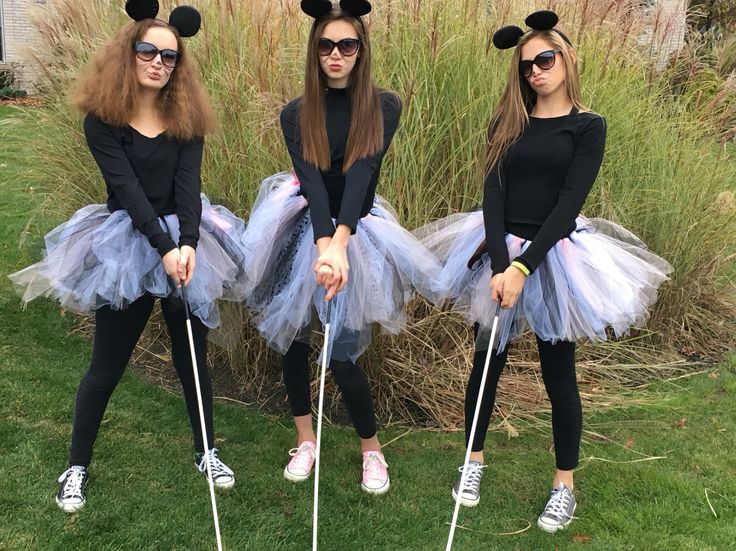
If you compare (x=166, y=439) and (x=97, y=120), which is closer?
(x=97, y=120)

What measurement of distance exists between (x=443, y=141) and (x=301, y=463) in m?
1.70

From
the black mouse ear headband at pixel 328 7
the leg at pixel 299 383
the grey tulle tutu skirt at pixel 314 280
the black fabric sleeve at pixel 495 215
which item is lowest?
the leg at pixel 299 383

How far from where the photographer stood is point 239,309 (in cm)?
298

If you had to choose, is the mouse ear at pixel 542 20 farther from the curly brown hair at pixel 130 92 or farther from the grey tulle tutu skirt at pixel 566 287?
the curly brown hair at pixel 130 92

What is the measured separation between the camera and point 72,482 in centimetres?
229

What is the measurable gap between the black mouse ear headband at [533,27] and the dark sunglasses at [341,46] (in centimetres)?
49

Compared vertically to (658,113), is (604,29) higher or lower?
higher

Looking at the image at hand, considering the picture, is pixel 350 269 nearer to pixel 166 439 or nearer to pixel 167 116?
pixel 167 116

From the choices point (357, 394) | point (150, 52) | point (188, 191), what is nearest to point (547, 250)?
point (357, 394)

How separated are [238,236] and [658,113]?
2.77 m

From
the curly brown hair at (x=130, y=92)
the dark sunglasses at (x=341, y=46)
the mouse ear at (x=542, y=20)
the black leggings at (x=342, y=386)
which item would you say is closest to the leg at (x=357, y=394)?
the black leggings at (x=342, y=386)

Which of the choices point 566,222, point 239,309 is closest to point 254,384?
point 239,309

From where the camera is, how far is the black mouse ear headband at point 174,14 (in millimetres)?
2068

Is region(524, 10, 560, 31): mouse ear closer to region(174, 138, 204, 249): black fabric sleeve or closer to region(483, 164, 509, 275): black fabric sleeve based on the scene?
region(483, 164, 509, 275): black fabric sleeve
